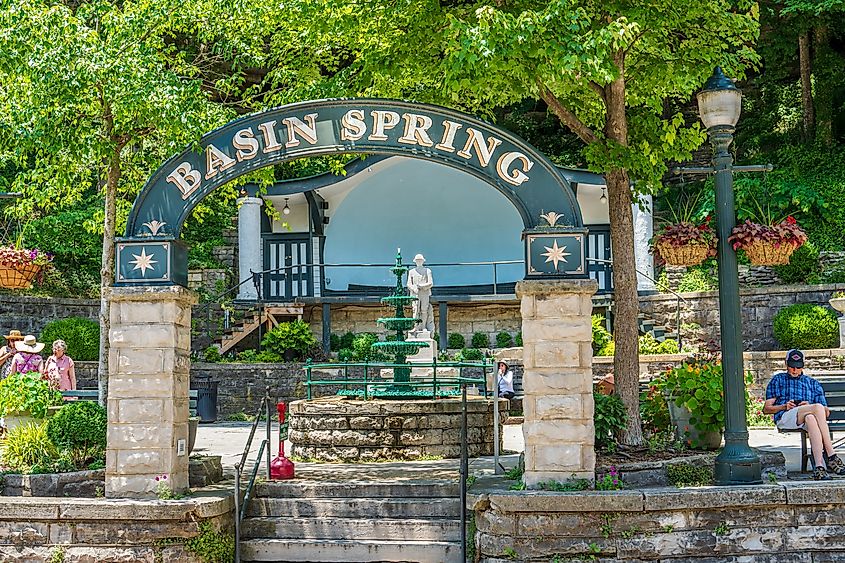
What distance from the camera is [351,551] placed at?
8648 millimetres

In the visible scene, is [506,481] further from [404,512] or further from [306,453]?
[306,453]

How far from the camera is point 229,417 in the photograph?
20.1 meters

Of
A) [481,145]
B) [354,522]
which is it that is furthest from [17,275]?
[481,145]

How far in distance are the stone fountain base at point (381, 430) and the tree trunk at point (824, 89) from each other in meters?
17.1

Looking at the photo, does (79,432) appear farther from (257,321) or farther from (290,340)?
(257,321)

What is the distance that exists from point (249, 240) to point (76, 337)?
573cm

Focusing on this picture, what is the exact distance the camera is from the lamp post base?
836 centimetres

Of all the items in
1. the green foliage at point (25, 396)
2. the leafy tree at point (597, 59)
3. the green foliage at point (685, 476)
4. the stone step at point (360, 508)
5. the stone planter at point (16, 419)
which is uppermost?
the leafy tree at point (597, 59)

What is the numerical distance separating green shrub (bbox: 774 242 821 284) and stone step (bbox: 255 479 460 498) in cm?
1544

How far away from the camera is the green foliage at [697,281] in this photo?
22.9 m

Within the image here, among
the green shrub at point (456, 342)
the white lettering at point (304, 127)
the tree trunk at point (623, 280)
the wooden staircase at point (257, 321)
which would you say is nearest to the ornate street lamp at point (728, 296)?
the tree trunk at point (623, 280)

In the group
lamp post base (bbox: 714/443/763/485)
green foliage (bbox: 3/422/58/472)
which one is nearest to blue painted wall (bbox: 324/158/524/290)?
green foliage (bbox: 3/422/58/472)

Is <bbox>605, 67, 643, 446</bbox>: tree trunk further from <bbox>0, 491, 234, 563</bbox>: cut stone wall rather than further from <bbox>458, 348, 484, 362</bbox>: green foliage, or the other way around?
<bbox>458, 348, 484, 362</bbox>: green foliage

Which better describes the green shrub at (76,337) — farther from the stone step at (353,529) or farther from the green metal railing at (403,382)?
the stone step at (353,529)
